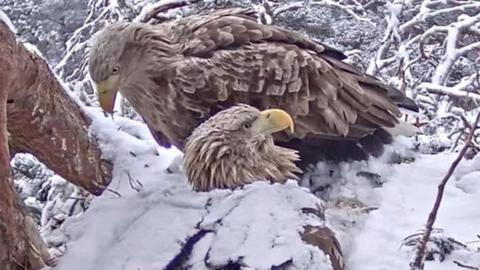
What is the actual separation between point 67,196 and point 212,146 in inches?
30.1

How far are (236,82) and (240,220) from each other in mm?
1463

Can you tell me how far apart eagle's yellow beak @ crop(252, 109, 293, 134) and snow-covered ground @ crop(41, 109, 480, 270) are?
339 mm

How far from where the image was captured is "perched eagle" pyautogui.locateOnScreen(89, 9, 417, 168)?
4.49 m

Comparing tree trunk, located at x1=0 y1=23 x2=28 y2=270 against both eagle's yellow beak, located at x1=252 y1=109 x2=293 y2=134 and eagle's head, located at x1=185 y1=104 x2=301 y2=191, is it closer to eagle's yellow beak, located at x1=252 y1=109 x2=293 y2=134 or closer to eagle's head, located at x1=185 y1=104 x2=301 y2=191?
eagle's head, located at x1=185 y1=104 x2=301 y2=191

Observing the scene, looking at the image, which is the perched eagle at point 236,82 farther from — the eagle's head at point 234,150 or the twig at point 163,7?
the eagle's head at point 234,150

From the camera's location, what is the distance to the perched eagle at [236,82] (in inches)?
177

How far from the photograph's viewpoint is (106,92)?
4449mm

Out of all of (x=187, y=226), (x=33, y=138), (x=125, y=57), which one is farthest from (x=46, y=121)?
(x=125, y=57)

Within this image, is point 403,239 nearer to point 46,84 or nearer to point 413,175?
point 413,175

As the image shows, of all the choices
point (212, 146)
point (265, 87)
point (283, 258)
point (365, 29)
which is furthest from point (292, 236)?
point (365, 29)

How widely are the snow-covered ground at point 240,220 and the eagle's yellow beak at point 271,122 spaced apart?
0.34m

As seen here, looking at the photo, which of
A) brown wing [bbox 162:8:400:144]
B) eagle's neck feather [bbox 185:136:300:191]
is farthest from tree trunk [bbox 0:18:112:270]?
brown wing [bbox 162:8:400:144]

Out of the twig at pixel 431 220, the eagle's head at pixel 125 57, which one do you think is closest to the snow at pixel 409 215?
the twig at pixel 431 220

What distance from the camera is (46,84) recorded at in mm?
3359
